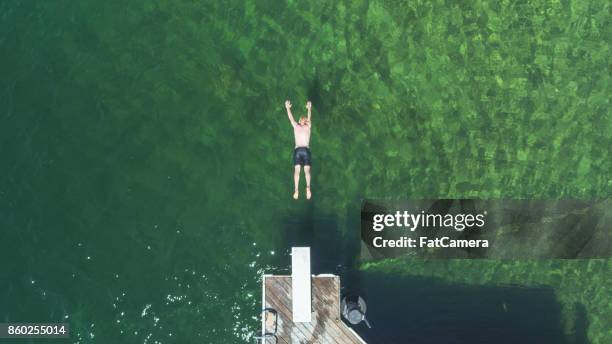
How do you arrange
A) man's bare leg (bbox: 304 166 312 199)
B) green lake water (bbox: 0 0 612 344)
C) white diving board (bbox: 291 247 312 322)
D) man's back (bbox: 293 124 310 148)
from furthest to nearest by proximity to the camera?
green lake water (bbox: 0 0 612 344), man's bare leg (bbox: 304 166 312 199), man's back (bbox: 293 124 310 148), white diving board (bbox: 291 247 312 322)

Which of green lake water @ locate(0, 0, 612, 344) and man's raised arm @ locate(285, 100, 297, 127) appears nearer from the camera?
man's raised arm @ locate(285, 100, 297, 127)

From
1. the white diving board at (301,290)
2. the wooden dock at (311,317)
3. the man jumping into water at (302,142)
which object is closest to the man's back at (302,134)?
the man jumping into water at (302,142)

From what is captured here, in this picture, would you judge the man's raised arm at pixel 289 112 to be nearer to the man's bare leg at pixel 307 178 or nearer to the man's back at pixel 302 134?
the man's back at pixel 302 134

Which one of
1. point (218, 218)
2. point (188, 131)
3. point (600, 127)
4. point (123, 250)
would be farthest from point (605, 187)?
point (123, 250)

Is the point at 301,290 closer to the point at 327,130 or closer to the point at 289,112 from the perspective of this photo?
the point at 327,130

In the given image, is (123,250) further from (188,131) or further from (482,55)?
(482,55)

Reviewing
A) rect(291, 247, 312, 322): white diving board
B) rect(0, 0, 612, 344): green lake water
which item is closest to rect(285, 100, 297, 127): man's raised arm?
rect(0, 0, 612, 344): green lake water

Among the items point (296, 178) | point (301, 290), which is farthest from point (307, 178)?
point (301, 290)

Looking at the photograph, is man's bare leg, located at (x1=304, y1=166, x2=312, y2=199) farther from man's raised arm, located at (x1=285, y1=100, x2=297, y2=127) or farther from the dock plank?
the dock plank
